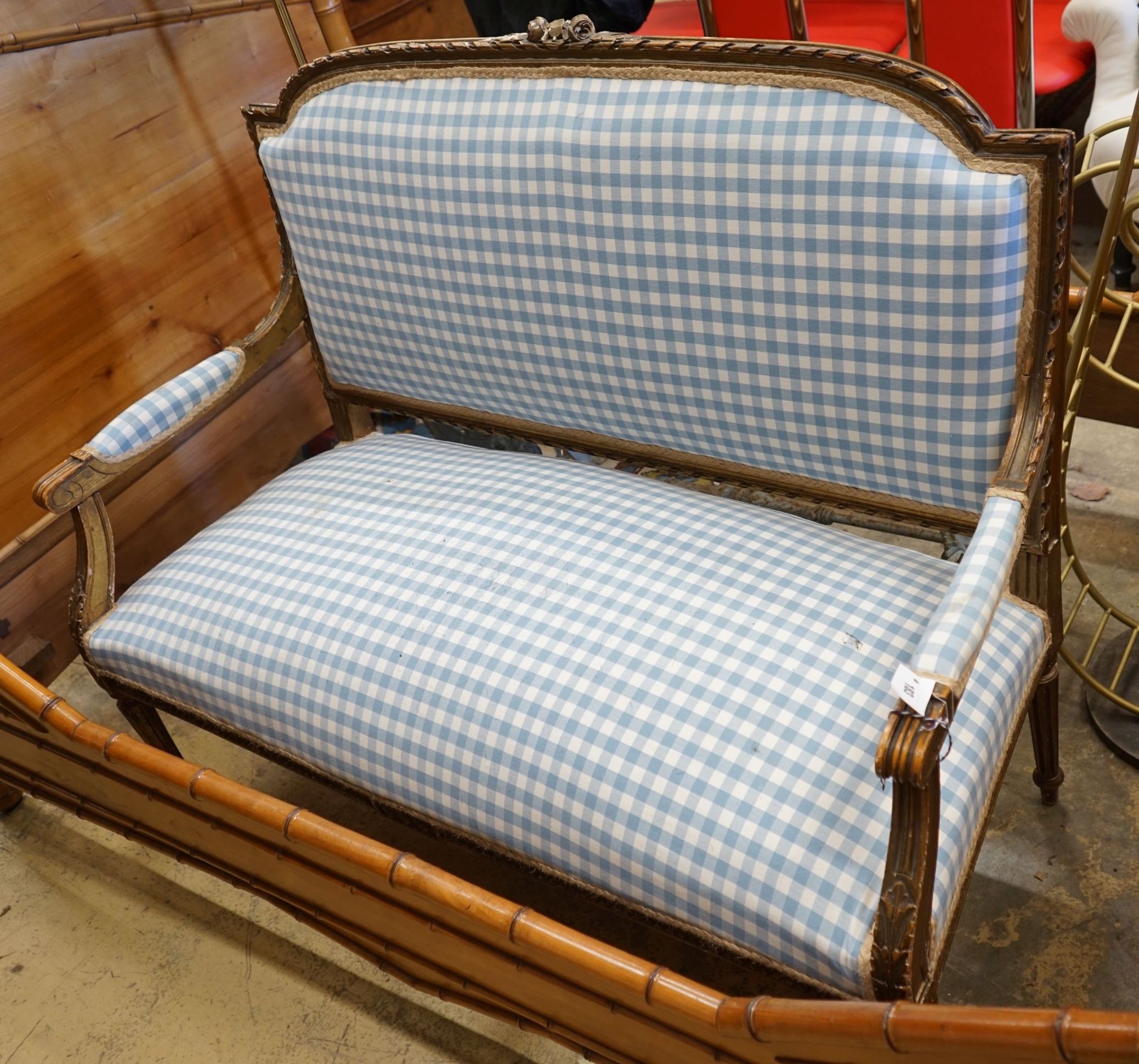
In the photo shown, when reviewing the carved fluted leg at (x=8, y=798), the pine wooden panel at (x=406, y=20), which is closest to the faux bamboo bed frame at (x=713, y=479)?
the carved fluted leg at (x=8, y=798)

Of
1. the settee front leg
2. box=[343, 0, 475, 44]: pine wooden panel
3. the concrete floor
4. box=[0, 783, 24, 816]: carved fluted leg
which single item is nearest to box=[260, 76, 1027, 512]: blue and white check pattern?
the settee front leg

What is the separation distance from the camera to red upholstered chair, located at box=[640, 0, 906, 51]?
6.94ft

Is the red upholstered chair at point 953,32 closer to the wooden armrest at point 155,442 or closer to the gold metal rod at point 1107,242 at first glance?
the gold metal rod at point 1107,242

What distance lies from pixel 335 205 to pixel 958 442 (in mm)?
900

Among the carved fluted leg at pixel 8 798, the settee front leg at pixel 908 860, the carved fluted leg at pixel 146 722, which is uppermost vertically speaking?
the settee front leg at pixel 908 860

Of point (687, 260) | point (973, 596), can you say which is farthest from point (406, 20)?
point (973, 596)

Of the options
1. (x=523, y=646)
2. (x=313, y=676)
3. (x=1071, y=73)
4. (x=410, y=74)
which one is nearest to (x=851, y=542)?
(x=523, y=646)

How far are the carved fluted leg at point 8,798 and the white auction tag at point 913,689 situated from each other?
1.54m

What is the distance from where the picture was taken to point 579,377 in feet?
4.62

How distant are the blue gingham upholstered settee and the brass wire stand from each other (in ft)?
0.42

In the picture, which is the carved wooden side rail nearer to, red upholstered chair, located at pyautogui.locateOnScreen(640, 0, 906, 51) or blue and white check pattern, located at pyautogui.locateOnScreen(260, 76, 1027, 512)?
blue and white check pattern, located at pyautogui.locateOnScreen(260, 76, 1027, 512)

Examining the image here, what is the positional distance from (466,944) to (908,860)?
1.41 feet

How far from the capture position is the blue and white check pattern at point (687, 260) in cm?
107

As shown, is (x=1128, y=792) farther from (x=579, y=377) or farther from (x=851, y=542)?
(x=579, y=377)
